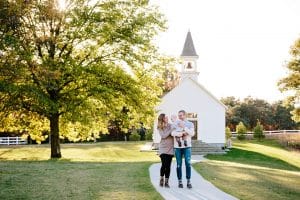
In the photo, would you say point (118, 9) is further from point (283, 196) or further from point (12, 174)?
point (283, 196)

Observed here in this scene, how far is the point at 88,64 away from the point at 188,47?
69.7ft

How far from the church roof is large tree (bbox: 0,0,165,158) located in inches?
666

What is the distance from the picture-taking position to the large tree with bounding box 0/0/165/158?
25.7 m

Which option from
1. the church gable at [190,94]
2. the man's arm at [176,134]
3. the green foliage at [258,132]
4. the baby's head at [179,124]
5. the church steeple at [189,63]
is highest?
the church steeple at [189,63]

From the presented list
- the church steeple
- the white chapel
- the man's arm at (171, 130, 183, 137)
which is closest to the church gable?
the white chapel

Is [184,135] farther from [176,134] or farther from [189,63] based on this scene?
[189,63]

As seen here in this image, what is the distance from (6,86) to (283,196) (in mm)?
13621

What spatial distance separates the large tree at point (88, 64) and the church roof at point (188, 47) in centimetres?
1693

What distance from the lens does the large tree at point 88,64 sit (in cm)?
2566

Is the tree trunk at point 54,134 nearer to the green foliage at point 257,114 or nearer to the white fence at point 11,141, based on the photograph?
the white fence at point 11,141

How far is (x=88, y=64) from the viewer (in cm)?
2733

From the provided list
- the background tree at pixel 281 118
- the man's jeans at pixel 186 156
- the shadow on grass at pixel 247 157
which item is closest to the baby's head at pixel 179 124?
the man's jeans at pixel 186 156

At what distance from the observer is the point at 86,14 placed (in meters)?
27.0

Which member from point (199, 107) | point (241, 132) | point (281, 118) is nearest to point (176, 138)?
point (199, 107)
